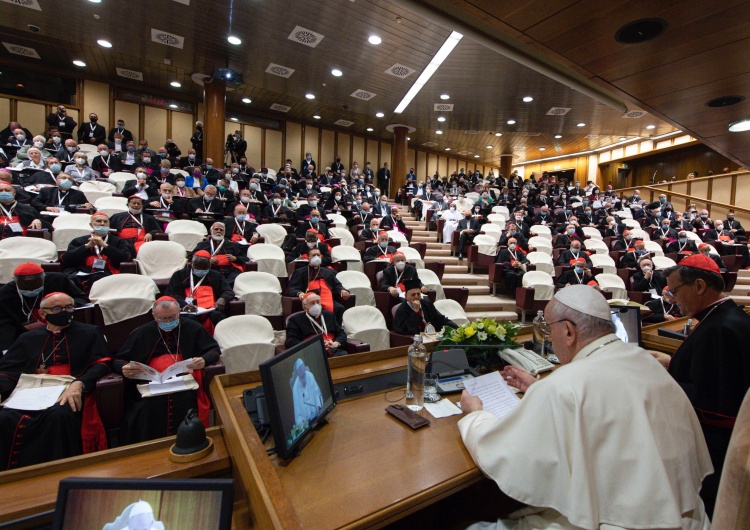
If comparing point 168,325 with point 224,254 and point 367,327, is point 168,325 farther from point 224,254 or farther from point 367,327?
point 224,254

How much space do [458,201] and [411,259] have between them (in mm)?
6896

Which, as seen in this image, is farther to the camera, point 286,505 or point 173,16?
point 173,16

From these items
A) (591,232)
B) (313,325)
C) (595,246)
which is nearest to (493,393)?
(313,325)

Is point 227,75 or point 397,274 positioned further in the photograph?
point 227,75

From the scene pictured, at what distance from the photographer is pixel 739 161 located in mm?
5426

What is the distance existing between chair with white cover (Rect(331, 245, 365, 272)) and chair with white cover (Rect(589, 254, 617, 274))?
496 cm

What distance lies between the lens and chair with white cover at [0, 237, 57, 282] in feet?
13.6

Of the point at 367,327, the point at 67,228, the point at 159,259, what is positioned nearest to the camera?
the point at 367,327

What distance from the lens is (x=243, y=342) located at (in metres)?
3.73

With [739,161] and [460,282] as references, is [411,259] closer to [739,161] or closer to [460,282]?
[460,282]

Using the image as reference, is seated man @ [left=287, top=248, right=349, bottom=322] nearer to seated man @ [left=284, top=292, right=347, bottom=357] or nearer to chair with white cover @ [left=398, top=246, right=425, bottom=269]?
seated man @ [left=284, top=292, right=347, bottom=357]

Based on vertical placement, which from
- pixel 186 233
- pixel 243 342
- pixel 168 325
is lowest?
pixel 243 342

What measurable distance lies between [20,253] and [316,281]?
325 cm

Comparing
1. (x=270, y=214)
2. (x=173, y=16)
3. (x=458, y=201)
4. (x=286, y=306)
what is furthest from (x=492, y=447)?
(x=458, y=201)
